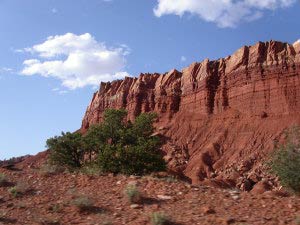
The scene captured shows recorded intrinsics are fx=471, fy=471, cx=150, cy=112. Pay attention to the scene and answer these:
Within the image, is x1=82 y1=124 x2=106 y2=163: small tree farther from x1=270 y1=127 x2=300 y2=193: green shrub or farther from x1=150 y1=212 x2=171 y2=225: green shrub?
x1=150 y1=212 x2=171 y2=225: green shrub

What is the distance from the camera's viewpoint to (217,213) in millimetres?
10094

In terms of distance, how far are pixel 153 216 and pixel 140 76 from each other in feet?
322

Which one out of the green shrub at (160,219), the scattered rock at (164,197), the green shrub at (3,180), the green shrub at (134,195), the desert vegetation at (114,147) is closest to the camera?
the green shrub at (160,219)

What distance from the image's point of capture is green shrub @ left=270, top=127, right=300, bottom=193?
14167 mm

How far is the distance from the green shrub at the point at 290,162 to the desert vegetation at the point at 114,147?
37.0 ft

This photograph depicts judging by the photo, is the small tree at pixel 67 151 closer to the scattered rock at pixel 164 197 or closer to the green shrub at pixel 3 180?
the green shrub at pixel 3 180

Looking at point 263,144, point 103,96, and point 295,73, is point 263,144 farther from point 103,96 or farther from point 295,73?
point 103,96

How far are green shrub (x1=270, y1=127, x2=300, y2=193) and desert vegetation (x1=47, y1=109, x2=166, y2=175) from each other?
1127 cm

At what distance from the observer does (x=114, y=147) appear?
27688 mm

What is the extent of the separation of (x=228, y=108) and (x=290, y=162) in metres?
69.1

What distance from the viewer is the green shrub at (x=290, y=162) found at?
558 inches

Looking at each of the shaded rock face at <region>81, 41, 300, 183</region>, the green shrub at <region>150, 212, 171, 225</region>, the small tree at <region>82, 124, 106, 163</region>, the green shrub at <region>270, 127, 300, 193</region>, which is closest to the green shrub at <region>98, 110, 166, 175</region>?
the small tree at <region>82, 124, 106, 163</region>

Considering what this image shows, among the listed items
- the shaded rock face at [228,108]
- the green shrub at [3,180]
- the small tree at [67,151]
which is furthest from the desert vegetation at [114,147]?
the shaded rock face at [228,108]

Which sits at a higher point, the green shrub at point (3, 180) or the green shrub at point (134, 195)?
the green shrub at point (3, 180)
